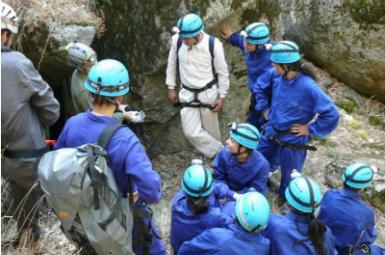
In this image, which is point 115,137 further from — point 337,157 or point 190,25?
point 337,157

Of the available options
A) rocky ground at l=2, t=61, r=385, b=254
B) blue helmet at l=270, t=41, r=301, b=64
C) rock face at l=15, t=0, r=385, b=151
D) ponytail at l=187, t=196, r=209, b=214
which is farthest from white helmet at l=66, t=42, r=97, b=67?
blue helmet at l=270, t=41, r=301, b=64

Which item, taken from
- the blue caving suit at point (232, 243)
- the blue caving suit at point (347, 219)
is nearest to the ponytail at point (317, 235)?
the blue caving suit at point (232, 243)

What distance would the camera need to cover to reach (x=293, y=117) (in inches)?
248

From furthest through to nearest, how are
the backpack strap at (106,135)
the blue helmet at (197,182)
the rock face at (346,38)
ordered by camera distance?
the rock face at (346,38) < the blue helmet at (197,182) < the backpack strap at (106,135)

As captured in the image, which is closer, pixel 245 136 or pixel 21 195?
pixel 21 195

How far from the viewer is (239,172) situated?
5.76 metres

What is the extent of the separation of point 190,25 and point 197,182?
2.46m

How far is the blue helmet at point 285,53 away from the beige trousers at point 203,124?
1222 millimetres

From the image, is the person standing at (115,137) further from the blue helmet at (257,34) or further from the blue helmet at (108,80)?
the blue helmet at (257,34)

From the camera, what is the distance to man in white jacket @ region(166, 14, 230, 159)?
21.9 ft

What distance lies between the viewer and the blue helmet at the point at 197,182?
4.61 m

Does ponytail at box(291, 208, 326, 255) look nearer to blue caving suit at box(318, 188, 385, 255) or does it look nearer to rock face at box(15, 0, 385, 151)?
blue caving suit at box(318, 188, 385, 255)

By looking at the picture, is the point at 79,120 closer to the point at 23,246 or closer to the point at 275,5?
the point at 23,246

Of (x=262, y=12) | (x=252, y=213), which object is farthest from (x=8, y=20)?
(x=262, y=12)
